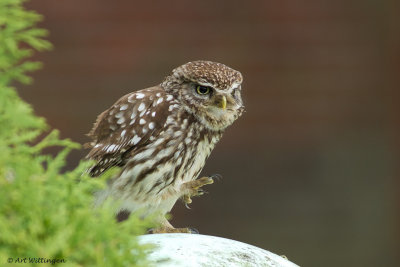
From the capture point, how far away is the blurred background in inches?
345

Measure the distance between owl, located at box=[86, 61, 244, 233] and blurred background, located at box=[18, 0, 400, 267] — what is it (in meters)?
4.76

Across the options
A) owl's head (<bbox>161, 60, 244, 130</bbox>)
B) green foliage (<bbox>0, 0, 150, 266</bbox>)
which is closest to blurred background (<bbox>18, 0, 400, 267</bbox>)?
owl's head (<bbox>161, 60, 244, 130</bbox>)

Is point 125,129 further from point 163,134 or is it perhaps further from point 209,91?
point 209,91

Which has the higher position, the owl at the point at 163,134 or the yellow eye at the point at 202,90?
the yellow eye at the point at 202,90

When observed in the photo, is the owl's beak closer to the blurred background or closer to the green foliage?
the green foliage

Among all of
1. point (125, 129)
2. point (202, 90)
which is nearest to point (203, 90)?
point (202, 90)

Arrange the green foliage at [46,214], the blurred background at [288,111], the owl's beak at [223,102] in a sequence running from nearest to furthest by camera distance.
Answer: the green foliage at [46,214], the owl's beak at [223,102], the blurred background at [288,111]

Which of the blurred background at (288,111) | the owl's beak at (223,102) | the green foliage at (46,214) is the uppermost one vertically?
the green foliage at (46,214)

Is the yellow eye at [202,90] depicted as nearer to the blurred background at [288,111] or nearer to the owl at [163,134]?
the owl at [163,134]

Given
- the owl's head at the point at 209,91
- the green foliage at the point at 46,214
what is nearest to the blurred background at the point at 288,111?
the owl's head at the point at 209,91

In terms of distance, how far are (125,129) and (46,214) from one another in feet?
7.69

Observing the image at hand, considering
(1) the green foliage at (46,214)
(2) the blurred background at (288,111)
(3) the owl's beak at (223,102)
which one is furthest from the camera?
(2) the blurred background at (288,111)

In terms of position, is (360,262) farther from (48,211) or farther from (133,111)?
(48,211)

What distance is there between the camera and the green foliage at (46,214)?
1.51 m
